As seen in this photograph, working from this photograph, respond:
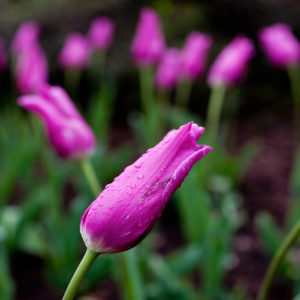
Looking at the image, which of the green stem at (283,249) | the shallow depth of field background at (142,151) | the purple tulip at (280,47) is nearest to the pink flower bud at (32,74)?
the shallow depth of field background at (142,151)

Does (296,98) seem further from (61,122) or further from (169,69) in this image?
(61,122)

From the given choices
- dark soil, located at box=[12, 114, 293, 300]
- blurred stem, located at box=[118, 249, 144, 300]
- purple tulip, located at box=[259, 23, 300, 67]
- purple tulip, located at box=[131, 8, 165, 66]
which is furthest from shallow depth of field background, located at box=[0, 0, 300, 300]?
purple tulip, located at box=[259, 23, 300, 67]

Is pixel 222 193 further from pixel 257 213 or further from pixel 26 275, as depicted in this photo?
pixel 26 275

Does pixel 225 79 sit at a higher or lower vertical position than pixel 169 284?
higher

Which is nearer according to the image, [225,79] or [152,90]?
[225,79]

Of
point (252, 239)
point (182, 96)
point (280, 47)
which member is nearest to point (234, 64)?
point (280, 47)

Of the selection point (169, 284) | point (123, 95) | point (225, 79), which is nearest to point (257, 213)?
point (225, 79)
